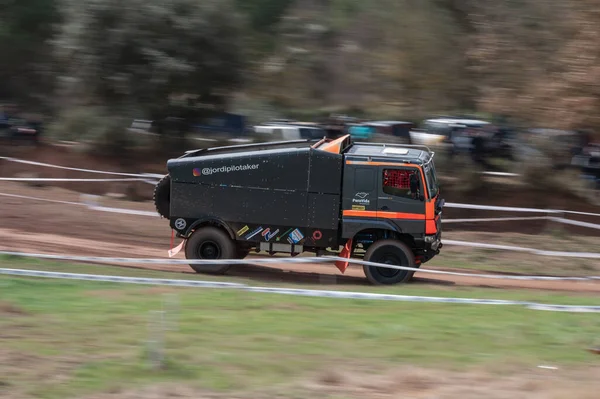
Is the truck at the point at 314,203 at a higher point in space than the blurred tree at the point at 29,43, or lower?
lower

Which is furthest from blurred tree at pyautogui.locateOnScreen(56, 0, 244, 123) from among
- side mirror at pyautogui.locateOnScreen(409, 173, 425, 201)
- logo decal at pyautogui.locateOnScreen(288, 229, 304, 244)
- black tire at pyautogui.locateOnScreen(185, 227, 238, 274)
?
side mirror at pyautogui.locateOnScreen(409, 173, 425, 201)

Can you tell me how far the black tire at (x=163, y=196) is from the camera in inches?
604

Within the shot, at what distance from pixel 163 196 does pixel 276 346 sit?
7.47 metres

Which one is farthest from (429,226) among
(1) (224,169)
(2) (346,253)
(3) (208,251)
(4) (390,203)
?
(3) (208,251)

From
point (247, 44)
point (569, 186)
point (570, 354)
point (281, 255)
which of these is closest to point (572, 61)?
point (569, 186)

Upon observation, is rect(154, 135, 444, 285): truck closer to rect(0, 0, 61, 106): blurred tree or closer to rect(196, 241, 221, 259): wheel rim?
rect(196, 241, 221, 259): wheel rim

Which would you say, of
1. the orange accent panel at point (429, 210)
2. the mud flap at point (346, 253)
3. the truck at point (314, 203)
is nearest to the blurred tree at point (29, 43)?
the truck at point (314, 203)

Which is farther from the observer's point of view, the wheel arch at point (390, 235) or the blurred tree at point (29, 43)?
the blurred tree at point (29, 43)

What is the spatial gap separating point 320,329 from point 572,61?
1516 cm

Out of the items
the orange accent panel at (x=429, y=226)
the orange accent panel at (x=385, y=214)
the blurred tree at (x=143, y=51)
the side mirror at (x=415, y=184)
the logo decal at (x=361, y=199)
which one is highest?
the blurred tree at (x=143, y=51)

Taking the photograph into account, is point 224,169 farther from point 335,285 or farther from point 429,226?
point 429,226

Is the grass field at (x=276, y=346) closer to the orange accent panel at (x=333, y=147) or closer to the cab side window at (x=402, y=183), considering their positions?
the cab side window at (x=402, y=183)

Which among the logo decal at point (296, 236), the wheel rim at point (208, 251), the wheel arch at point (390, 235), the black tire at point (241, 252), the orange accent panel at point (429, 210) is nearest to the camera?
the orange accent panel at point (429, 210)

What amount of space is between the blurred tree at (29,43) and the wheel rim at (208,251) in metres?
19.0
